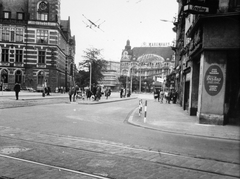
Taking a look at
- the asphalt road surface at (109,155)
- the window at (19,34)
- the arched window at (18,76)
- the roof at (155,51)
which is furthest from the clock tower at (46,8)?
the roof at (155,51)

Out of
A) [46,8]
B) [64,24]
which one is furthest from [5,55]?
[46,8]

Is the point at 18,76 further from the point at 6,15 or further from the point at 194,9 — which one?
the point at 194,9

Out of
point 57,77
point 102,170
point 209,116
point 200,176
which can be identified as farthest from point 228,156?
point 57,77

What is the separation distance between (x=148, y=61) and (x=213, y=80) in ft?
422

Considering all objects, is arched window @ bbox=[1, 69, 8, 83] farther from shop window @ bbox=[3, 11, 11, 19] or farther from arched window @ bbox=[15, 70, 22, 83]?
shop window @ bbox=[3, 11, 11, 19]

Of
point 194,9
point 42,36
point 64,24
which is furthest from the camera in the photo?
point 64,24

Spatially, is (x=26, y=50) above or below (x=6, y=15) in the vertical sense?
below

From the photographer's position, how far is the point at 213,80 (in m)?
12.5

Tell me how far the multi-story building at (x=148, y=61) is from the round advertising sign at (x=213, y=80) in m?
120

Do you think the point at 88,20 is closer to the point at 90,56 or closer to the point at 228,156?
the point at 228,156

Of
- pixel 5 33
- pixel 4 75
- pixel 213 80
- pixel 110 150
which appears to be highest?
pixel 5 33

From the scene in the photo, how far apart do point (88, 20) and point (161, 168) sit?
14.5 m

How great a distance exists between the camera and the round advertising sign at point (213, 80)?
12.4 metres

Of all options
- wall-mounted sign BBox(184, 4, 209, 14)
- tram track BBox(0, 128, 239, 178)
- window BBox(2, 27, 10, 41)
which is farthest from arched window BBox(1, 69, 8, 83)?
wall-mounted sign BBox(184, 4, 209, 14)
